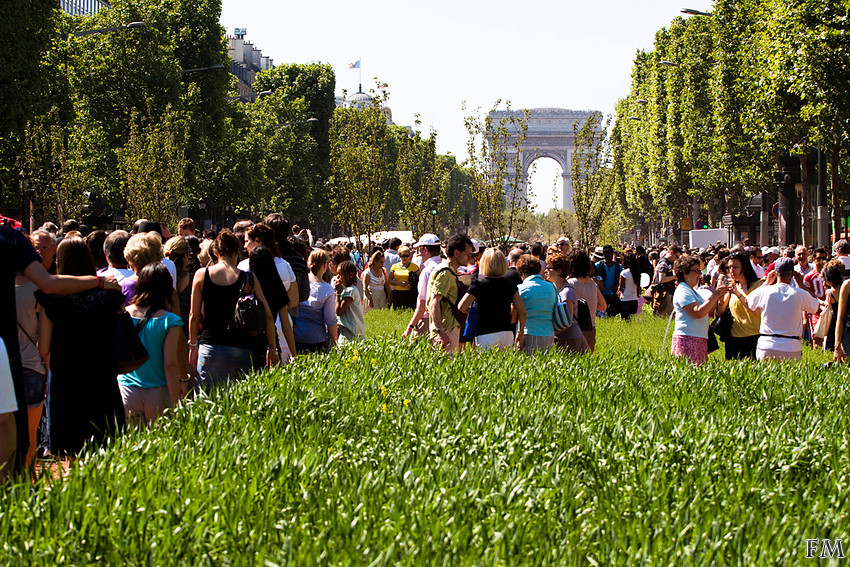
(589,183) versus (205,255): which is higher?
(589,183)

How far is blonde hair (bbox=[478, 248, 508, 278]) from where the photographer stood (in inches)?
396

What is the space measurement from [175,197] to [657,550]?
4002 cm

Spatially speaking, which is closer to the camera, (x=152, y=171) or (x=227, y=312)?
(x=227, y=312)

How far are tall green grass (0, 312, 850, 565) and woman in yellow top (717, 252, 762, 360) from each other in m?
3.44

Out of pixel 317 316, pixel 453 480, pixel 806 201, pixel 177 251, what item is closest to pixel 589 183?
pixel 806 201

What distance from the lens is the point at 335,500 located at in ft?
15.3

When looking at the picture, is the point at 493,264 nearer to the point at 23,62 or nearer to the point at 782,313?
the point at 782,313

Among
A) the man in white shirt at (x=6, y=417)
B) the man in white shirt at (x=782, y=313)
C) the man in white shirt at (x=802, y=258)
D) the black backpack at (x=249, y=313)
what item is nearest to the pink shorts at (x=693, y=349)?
the man in white shirt at (x=782, y=313)

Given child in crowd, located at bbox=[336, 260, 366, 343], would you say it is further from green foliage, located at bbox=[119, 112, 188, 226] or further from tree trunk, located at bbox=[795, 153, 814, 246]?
green foliage, located at bbox=[119, 112, 188, 226]

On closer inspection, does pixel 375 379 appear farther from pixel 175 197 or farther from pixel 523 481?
pixel 175 197

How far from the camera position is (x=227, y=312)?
8156 mm

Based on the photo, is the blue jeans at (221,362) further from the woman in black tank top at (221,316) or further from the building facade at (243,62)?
the building facade at (243,62)

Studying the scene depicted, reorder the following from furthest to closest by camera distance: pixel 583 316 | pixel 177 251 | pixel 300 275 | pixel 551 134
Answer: pixel 551 134 < pixel 583 316 < pixel 300 275 < pixel 177 251

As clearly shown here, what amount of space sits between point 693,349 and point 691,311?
407 mm
